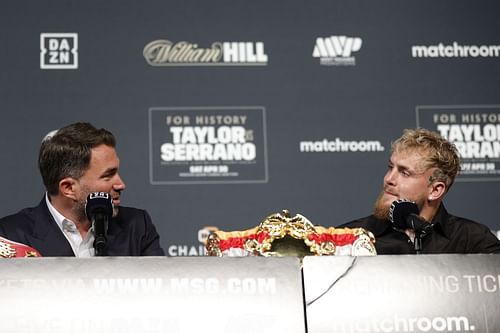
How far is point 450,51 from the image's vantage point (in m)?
3.95

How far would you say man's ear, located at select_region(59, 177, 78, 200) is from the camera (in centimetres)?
288

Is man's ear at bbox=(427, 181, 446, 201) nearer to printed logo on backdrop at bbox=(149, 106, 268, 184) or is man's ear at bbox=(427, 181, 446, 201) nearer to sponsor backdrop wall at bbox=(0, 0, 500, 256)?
sponsor backdrop wall at bbox=(0, 0, 500, 256)

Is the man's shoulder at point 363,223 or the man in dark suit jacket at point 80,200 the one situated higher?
the man in dark suit jacket at point 80,200

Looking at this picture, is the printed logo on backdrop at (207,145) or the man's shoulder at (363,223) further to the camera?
the printed logo on backdrop at (207,145)

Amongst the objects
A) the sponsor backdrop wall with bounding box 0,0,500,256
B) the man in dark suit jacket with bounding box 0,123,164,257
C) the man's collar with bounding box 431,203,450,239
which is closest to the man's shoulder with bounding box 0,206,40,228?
the man in dark suit jacket with bounding box 0,123,164,257

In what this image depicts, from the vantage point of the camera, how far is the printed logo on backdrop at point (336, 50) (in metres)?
3.88

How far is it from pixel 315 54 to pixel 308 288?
238 centimetres

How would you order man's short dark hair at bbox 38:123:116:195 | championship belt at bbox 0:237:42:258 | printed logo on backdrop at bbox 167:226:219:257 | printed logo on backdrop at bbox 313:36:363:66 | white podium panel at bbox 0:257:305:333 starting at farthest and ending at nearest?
printed logo on backdrop at bbox 313:36:363:66, printed logo on backdrop at bbox 167:226:219:257, man's short dark hair at bbox 38:123:116:195, championship belt at bbox 0:237:42:258, white podium panel at bbox 0:257:305:333

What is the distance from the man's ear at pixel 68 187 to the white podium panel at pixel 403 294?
1408 mm

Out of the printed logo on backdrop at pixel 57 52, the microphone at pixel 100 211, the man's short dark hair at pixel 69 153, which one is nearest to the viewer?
the microphone at pixel 100 211

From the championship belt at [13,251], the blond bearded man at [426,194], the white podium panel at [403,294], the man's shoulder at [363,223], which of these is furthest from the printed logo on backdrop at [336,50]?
the white podium panel at [403,294]

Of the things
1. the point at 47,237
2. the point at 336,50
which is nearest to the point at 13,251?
the point at 47,237

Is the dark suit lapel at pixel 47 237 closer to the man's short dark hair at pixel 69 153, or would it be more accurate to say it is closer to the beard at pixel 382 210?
the man's short dark hair at pixel 69 153

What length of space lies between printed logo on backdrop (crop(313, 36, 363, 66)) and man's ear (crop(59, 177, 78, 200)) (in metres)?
1.41
